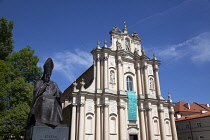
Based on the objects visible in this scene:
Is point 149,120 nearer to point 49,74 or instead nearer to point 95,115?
point 95,115

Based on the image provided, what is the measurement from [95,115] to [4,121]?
9142 mm

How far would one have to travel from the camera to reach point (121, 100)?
21.5m

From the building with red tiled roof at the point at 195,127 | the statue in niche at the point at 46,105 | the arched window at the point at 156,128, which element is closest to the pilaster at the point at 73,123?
the arched window at the point at 156,128

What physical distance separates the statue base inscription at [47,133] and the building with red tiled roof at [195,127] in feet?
92.7

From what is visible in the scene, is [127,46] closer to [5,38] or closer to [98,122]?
[98,122]

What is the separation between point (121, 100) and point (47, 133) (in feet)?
54.4

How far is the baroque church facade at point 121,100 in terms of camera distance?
1955cm

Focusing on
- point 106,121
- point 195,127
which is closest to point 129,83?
point 106,121

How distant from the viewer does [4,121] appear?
15.1m

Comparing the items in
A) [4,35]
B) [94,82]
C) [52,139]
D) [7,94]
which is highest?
[4,35]

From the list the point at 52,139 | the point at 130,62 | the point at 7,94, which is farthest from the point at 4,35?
the point at 52,139

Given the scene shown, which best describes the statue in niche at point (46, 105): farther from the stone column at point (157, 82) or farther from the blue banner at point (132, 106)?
the stone column at point (157, 82)

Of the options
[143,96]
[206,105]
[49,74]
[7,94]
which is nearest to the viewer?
[49,74]

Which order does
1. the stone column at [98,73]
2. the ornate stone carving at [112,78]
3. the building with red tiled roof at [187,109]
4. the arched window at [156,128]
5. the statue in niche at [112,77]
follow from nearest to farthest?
the stone column at [98,73] → the ornate stone carving at [112,78] → the statue in niche at [112,77] → the arched window at [156,128] → the building with red tiled roof at [187,109]
